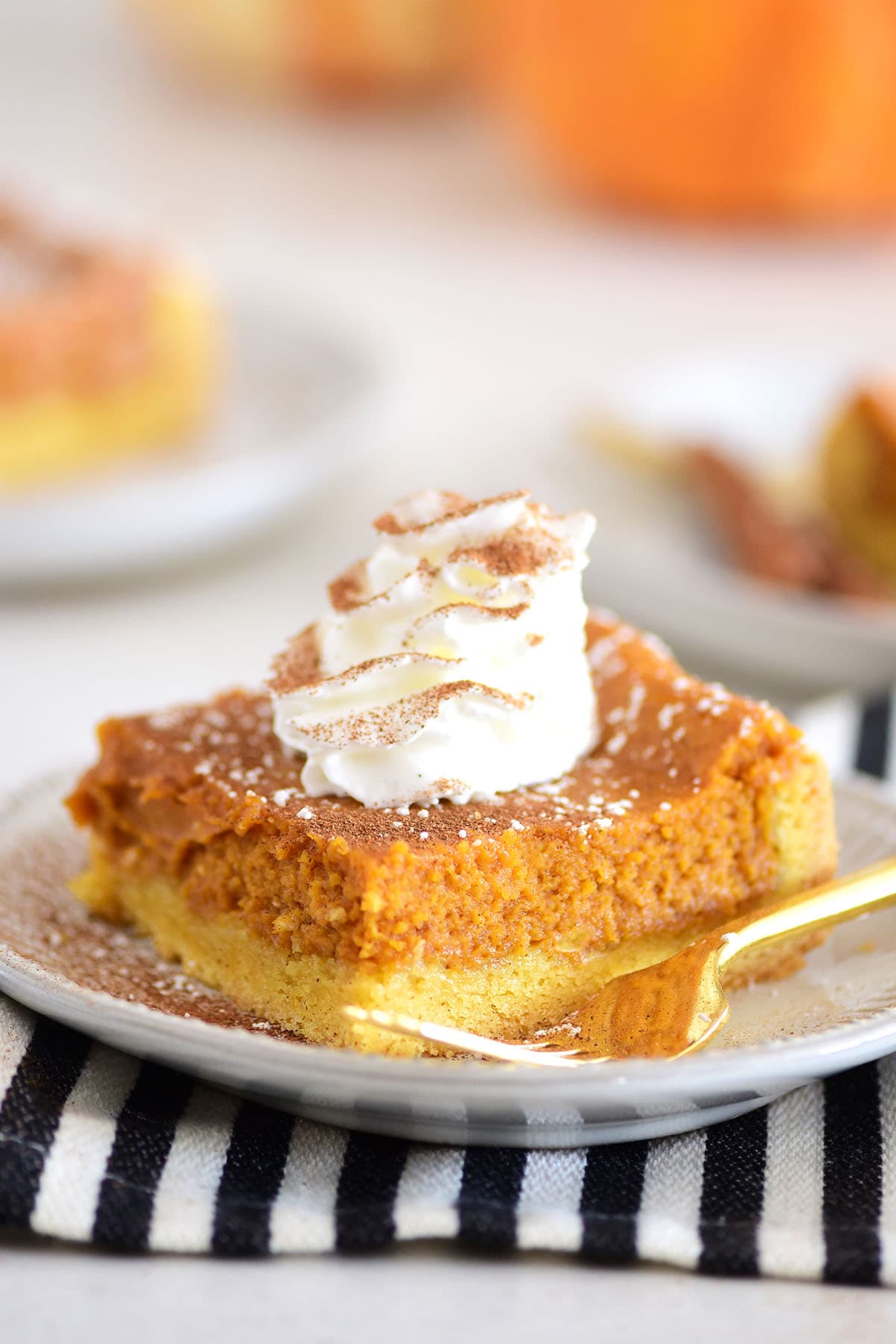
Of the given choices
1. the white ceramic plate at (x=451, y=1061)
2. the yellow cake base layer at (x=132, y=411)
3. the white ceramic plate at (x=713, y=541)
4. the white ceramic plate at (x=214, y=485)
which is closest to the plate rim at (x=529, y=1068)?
the white ceramic plate at (x=451, y=1061)

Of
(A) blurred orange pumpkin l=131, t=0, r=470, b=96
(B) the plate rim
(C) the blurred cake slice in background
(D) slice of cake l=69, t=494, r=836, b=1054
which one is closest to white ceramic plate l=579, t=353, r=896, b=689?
(C) the blurred cake slice in background

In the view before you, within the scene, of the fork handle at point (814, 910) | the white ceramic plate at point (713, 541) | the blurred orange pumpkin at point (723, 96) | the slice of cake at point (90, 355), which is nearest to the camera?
the fork handle at point (814, 910)

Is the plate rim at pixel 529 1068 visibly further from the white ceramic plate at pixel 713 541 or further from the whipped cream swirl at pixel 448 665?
the white ceramic plate at pixel 713 541

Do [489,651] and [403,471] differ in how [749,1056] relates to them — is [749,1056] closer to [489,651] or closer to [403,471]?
[489,651]

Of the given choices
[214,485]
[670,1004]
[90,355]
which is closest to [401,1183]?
[670,1004]

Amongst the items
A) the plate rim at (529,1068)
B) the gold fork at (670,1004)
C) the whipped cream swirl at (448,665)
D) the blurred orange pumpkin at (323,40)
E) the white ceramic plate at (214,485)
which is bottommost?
the white ceramic plate at (214,485)

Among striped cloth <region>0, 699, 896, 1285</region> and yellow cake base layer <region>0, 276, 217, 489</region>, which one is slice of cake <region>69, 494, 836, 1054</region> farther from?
yellow cake base layer <region>0, 276, 217, 489</region>
